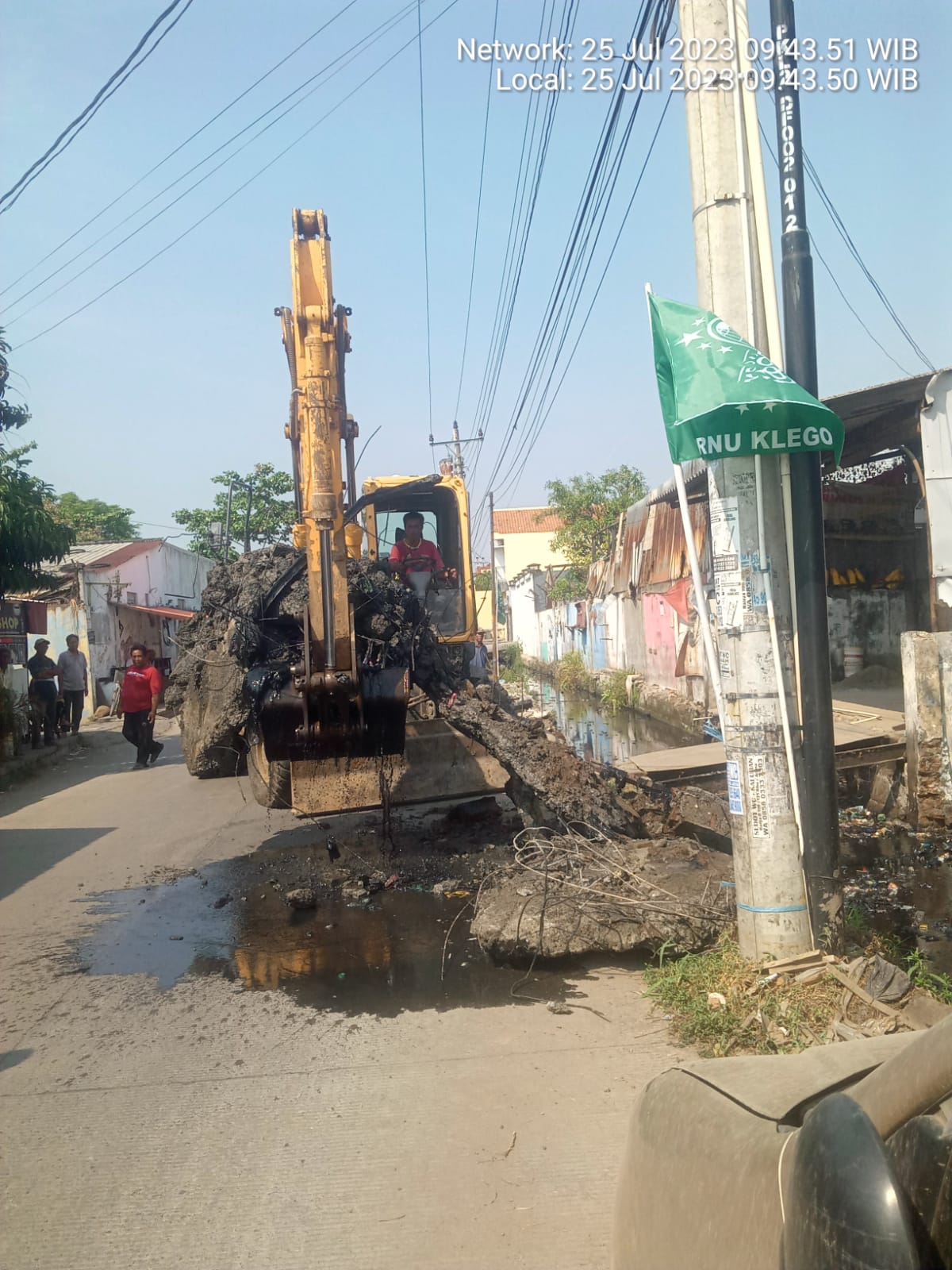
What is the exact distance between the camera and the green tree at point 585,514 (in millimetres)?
32250

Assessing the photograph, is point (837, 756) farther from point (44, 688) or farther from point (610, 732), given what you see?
point (44, 688)

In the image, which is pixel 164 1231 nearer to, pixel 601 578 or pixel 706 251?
pixel 706 251

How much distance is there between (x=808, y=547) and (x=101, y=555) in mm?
24924

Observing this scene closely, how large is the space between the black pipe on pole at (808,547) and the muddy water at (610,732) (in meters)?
6.31

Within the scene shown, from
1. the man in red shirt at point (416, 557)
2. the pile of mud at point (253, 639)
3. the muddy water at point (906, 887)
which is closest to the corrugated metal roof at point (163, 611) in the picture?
the man in red shirt at point (416, 557)

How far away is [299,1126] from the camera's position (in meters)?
3.44

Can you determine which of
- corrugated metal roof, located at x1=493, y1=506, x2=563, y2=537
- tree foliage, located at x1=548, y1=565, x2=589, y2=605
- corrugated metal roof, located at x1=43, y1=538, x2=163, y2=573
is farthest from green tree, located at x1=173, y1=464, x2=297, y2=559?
corrugated metal roof, located at x1=493, y1=506, x2=563, y2=537

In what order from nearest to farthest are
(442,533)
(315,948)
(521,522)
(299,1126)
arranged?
(299,1126), (315,948), (442,533), (521,522)

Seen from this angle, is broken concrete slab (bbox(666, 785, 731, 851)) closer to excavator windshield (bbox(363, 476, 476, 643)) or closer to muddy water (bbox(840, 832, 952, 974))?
muddy water (bbox(840, 832, 952, 974))

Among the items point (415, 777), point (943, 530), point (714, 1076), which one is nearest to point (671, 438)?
point (714, 1076)

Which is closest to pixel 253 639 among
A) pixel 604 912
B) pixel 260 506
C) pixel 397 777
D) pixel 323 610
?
pixel 323 610

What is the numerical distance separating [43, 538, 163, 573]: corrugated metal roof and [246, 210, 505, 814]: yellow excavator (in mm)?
17809

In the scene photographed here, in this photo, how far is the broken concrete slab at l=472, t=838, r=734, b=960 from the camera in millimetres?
4730

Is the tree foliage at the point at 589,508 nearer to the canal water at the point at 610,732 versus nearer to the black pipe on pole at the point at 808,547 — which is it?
the canal water at the point at 610,732
